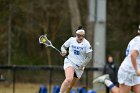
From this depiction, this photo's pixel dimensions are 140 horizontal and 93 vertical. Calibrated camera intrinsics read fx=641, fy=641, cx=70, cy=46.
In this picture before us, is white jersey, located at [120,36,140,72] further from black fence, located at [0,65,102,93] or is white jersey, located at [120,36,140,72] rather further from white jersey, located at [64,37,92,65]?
black fence, located at [0,65,102,93]

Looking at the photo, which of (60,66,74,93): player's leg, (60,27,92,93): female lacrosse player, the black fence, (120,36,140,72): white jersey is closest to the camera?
(120,36,140,72): white jersey

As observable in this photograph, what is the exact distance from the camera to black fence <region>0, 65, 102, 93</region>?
22672 millimetres

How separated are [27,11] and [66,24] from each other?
3.15 meters

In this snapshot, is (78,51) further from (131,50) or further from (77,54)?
(131,50)

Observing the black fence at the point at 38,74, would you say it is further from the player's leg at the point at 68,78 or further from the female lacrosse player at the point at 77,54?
the player's leg at the point at 68,78

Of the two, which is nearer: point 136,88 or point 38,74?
point 136,88

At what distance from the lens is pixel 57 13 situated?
42.9m

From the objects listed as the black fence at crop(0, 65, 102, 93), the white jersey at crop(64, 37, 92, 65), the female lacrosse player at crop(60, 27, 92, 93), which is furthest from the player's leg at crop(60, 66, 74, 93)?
the black fence at crop(0, 65, 102, 93)

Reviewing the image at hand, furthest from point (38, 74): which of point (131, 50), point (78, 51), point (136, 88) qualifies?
point (131, 50)

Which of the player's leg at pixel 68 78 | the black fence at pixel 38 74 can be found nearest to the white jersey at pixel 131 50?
the player's leg at pixel 68 78

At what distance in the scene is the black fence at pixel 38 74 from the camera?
22672 millimetres

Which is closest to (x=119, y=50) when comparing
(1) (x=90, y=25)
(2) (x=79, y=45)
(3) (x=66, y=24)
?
(3) (x=66, y=24)

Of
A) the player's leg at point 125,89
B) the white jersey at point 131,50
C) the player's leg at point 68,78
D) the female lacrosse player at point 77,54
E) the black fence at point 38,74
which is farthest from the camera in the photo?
the black fence at point 38,74

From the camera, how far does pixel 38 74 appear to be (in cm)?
3253
